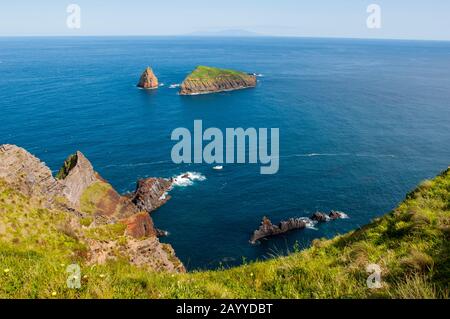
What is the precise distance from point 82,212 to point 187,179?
1904 inches

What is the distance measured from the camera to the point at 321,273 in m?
11.6

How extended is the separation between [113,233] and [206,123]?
370 ft

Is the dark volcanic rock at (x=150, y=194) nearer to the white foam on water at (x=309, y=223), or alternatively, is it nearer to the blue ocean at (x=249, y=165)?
the blue ocean at (x=249, y=165)

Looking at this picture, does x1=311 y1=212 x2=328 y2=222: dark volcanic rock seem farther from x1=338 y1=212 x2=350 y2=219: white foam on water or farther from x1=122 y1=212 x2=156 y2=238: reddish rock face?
x1=122 y1=212 x2=156 y2=238: reddish rock face

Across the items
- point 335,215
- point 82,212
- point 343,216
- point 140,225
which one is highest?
point 82,212

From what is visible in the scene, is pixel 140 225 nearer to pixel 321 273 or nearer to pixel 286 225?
pixel 286 225

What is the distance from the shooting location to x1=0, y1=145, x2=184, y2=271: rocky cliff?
28923mm

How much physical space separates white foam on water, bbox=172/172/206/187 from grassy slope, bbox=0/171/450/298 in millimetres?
76792

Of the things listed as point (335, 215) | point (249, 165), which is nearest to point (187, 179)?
point (249, 165)

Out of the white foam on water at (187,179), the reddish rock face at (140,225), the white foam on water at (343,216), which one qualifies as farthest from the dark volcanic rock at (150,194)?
the white foam on water at (343,216)

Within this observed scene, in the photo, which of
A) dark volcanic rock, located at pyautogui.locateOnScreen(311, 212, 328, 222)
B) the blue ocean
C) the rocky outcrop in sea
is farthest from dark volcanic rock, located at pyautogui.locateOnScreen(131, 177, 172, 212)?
dark volcanic rock, located at pyautogui.locateOnScreen(311, 212, 328, 222)

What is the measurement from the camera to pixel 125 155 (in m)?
105

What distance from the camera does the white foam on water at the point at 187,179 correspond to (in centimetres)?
9219

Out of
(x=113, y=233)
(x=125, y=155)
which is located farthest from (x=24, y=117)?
(x=113, y=233)
